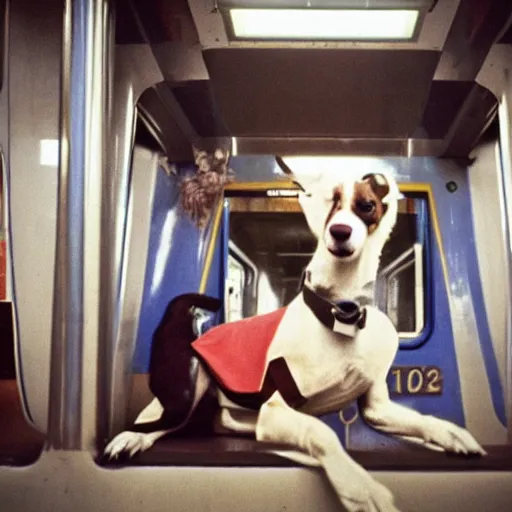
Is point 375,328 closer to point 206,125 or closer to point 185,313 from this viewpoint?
point 185,313

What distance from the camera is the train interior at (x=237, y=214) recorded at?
2.04 metres

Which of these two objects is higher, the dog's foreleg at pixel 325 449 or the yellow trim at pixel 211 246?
the yellow trim at pixel 211 246

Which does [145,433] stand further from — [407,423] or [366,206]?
[366,206]

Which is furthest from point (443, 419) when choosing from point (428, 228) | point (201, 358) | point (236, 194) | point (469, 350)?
point (236, 194)

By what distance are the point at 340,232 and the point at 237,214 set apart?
306 mm

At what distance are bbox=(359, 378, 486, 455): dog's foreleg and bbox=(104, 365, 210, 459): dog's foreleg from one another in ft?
1.51

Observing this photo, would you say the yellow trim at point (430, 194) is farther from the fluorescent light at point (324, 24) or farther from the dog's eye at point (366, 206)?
the fluorescent light at point (324, 24)

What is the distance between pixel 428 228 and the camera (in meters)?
2.12

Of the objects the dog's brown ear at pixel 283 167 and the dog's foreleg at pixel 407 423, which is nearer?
the dog's foreleg at pixel 407 423

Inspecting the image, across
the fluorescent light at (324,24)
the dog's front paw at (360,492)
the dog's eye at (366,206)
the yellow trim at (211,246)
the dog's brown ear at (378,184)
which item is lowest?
the dog's front paw at (360,492)

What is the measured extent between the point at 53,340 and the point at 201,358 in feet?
1.39

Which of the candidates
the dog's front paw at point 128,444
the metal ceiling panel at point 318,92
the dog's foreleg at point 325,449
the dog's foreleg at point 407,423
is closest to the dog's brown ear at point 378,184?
the metal ceiling panel at point 318,92

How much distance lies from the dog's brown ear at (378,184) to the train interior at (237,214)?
0.06 meters

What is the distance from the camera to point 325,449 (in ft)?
6.59
